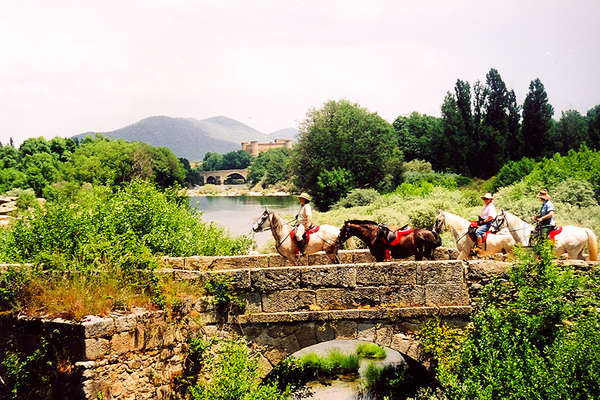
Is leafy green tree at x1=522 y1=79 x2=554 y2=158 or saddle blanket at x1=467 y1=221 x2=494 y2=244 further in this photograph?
leafy green tree at x1=522 y1=79 x2=554 y2=158

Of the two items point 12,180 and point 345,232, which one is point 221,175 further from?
point 345,232

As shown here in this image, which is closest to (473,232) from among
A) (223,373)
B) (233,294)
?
(233,294)

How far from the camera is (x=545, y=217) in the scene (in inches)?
428

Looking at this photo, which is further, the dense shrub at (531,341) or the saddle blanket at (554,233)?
the saddle blanket at (554,233)

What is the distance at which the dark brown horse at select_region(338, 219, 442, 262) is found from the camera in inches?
416

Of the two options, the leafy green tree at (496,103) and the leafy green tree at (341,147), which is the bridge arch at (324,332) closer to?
the leafy green tree at (341,147)

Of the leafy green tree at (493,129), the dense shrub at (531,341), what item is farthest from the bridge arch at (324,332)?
the leafy green tree at (493,129)

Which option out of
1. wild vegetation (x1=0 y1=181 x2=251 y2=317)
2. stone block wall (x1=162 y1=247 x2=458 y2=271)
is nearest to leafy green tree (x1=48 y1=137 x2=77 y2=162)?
wild vegetation (x1=0 y1=181 x2=251 y2=317)

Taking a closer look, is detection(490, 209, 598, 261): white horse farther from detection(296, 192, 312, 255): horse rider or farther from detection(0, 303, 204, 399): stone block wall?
detection(0, 303, 204, 399): stone block wall

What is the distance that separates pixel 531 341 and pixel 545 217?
3.54 m

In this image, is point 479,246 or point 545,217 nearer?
point 545,217

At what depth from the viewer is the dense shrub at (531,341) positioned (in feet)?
24.8

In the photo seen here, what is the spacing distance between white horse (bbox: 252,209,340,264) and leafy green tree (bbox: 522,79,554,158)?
4248cm

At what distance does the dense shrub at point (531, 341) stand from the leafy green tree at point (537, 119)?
43409 mm
